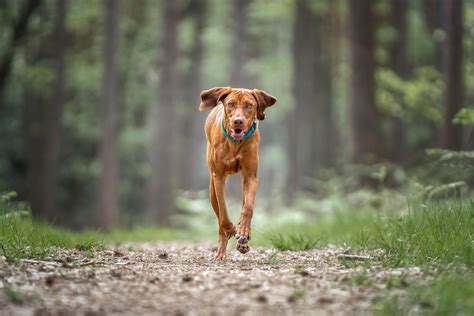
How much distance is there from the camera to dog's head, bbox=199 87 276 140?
6703 mm

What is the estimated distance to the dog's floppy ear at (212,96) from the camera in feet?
23.3

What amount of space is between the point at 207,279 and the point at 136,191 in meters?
25.7

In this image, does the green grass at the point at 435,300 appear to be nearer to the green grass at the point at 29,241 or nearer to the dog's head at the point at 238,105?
the dog's head at the point at 238,105

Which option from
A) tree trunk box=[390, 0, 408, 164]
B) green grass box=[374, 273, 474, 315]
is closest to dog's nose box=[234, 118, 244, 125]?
green grass box=[374, 273, 474, 315]

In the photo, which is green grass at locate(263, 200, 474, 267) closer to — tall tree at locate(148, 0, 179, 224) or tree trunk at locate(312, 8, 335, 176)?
tall tree at locate(148, 0, 179, 224)

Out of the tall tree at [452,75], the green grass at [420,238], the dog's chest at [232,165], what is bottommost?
the green grass at [420,238]

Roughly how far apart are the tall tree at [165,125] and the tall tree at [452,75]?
9616 millimetres

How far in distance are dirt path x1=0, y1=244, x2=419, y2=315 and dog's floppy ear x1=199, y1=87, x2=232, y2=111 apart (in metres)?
1.86

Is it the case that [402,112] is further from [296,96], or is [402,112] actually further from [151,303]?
[151,303]

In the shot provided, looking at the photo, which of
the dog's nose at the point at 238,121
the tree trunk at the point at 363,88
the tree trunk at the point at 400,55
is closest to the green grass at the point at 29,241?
the dog's nose at the point at 238,121

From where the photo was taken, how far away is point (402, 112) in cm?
2208

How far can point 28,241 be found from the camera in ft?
22.0

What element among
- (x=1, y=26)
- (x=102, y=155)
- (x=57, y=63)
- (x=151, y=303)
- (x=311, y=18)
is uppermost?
(x=311, y=18)

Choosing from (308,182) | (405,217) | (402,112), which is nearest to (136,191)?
(308,182)
